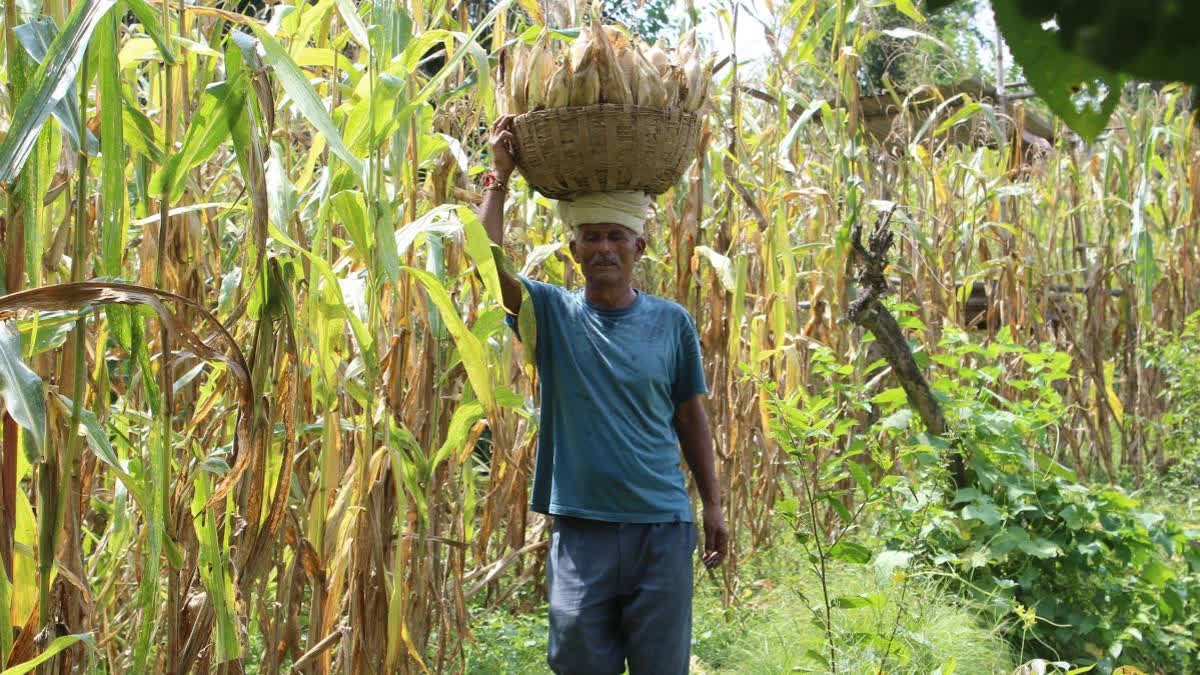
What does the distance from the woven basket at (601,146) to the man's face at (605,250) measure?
0.27 feet

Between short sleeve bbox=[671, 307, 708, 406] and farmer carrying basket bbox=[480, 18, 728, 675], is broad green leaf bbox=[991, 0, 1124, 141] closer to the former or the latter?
farmer carrying basket bbox=[480, 18, 728, 675]

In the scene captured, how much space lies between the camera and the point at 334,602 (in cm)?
179

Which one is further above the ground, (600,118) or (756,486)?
(600,118)

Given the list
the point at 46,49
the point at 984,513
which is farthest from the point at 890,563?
the point at 46,49

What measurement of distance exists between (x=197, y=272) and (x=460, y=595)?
2.75ft

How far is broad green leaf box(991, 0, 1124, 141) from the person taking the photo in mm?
213

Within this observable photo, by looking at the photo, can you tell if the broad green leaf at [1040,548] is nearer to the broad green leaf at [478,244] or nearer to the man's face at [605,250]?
the man's face at [605,250]

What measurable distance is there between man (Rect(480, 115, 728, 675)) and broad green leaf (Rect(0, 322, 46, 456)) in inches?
40.7

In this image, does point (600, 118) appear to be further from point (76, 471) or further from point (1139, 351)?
point (1139, 351)

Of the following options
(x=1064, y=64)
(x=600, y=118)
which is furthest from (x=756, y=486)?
(x=1064, y=64)

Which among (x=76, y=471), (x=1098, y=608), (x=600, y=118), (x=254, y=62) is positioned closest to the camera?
(x=254, y=62)

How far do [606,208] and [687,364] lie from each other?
38 cm

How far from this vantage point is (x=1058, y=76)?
0.24 m

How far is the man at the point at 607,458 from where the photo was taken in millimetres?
2098
